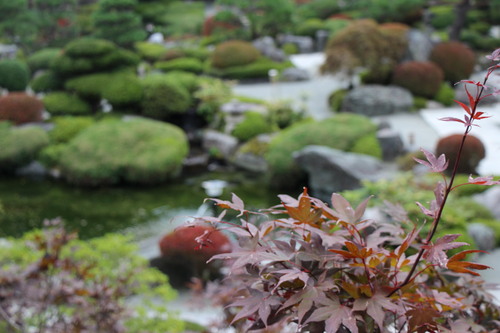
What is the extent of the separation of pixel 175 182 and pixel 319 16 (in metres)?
15.3

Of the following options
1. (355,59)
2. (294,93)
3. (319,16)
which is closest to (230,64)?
(294,93)

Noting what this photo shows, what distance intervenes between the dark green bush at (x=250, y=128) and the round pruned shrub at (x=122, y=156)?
106 centimetres

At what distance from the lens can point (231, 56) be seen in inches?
571

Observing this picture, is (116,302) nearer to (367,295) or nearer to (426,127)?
(367,295)

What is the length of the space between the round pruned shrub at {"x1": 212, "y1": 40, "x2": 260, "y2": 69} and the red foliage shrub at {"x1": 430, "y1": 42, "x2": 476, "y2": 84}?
4883 mm

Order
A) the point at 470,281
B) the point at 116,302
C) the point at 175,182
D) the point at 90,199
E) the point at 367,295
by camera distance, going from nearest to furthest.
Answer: the point at 367,295, the point at 470,281, the point at 116,302, the point at 90,199, the point at 175,182

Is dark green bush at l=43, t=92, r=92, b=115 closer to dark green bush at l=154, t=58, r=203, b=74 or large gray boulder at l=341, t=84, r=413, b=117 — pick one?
dark green bush at l=154, t=58, r=203, b=74

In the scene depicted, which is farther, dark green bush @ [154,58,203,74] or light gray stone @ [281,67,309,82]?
dark green bush @ [154,58,203,74]

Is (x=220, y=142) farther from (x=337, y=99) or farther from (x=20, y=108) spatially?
(x=20, y=108)

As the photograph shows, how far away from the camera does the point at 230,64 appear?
14469mm

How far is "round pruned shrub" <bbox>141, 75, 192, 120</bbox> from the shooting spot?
10523mm

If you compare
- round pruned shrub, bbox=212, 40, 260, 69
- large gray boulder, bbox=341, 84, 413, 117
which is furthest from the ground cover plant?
round pruned shrub, bbox=212, 40, 260, 69

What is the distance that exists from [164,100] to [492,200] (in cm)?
657

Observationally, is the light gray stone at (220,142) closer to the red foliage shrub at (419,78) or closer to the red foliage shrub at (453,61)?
the red foliage shrub at (419,78)
